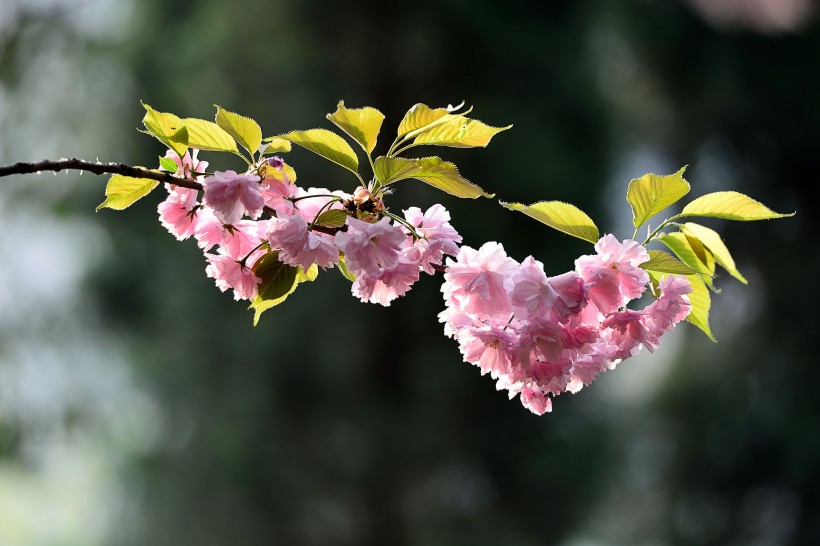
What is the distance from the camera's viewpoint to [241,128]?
458 mm

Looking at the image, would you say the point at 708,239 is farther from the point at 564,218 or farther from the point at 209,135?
the point at 209,135

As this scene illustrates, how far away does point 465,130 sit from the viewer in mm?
461

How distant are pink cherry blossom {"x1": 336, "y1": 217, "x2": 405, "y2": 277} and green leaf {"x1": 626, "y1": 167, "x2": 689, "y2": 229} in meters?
0.14

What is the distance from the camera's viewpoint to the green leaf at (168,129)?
0.45 m

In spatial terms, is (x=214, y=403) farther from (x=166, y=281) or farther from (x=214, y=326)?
(x=166, y=281)

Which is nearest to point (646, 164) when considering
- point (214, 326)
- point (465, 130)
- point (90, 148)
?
point (214, 326)

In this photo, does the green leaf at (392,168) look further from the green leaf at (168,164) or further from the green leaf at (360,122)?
the green leaf at (168,164)

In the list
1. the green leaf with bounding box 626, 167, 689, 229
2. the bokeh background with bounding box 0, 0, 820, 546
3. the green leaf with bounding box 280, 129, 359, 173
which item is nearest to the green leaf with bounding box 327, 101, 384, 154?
the green leaf with bounding box 280, 129, 359, 173

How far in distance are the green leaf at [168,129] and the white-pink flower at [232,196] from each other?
0.04 m

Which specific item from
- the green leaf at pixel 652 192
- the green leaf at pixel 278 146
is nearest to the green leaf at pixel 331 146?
the green leaf at pixel 278 146

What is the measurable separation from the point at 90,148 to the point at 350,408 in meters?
1.39

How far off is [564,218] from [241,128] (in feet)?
0.58

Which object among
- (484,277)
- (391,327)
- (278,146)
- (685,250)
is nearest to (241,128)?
(278,146)

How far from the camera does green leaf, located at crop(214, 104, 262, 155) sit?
17.9 inches
